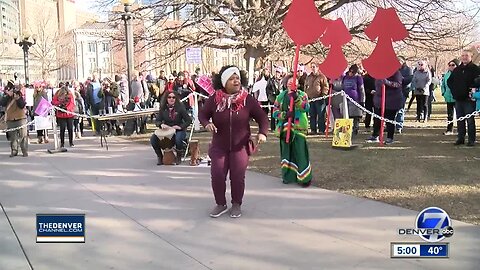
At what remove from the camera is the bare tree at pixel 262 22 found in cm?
2191

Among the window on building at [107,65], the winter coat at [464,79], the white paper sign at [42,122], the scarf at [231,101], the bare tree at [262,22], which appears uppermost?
the window on building at [107,65]

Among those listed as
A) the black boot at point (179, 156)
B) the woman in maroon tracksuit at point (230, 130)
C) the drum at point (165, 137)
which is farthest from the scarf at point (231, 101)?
the black boot at point (179, 156)

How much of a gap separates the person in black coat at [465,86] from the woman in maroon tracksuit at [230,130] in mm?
5531

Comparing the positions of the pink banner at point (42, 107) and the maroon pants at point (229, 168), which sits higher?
the pink banner at point (42, 107)

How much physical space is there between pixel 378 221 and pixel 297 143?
205 centimetres

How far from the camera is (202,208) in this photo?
641 cm

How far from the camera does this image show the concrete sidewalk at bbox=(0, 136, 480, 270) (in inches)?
181

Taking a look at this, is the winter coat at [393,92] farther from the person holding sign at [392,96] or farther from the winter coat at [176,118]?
the winter coat at [176,118]

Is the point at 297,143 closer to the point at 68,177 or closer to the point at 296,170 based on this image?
the point at 296,170

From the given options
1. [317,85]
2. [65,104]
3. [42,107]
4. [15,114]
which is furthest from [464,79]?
[42,107]

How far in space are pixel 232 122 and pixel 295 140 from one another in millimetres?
1687

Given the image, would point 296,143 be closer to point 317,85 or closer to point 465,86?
point 465,86

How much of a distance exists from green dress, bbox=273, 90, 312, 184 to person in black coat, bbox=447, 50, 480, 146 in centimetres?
408

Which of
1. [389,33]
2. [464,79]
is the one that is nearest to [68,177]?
[389,33]
